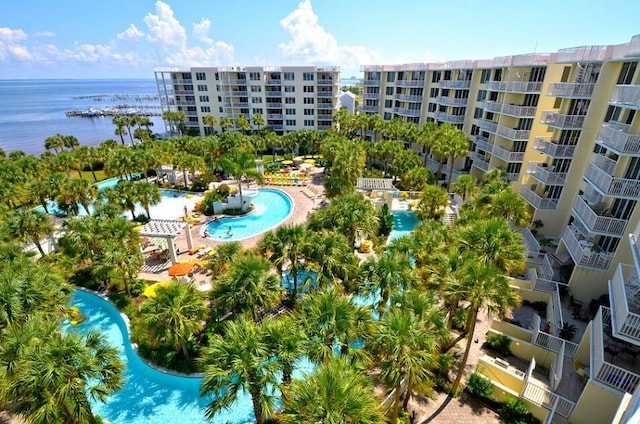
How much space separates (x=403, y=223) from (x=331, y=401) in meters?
32.0

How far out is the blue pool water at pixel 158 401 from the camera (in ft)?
58.9

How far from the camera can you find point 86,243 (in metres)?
26.6

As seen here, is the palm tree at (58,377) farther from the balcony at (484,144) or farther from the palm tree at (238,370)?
the balcony at (484,144)

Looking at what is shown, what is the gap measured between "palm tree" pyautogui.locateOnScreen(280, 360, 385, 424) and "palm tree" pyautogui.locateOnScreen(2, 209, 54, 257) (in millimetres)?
28943

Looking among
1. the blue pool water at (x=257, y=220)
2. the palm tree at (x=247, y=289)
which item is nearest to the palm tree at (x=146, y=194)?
the blue pool water at (x=257, y=220)

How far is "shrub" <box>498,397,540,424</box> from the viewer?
1709 cm

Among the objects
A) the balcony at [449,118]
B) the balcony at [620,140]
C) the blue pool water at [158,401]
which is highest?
the balcony at [620,140]

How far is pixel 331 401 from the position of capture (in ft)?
37.9

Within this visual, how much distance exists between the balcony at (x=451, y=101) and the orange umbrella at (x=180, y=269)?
4663 cm

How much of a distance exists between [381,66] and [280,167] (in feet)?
101

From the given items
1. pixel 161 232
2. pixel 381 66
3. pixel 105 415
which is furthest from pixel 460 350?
pixel 381 66

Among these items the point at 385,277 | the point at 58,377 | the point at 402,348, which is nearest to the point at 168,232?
the point at 58,377

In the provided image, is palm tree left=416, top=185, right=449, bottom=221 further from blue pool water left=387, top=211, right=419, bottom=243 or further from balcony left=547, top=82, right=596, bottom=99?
balcony left=547, top=82, right=596, bottom=99

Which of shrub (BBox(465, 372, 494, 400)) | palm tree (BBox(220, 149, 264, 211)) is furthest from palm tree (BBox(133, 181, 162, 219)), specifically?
shrub (BBox(465, 372, 494, 400))
